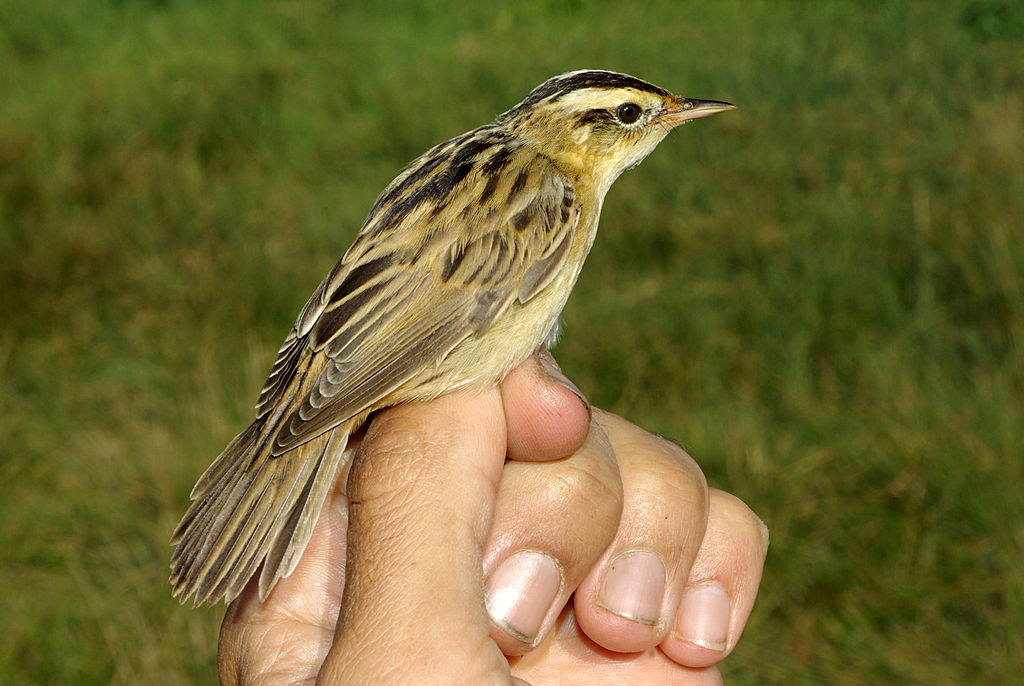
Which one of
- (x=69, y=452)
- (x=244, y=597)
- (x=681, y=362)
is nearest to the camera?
(x=244, y=597)

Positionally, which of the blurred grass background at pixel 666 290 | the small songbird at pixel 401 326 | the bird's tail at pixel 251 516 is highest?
the small songbird at pixel 401 326

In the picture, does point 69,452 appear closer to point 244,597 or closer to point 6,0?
point 244,597

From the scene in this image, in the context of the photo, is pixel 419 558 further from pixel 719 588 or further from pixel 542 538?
pixel 719 588

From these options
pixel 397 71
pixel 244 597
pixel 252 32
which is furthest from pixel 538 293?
pixel 252 32

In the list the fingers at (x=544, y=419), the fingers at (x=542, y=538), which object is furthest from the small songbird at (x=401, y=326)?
the fingers at (x=542, y=538)

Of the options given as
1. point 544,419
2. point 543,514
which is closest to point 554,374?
point 544,419

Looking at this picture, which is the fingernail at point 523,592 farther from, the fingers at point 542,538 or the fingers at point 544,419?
the fingers at point 544,419

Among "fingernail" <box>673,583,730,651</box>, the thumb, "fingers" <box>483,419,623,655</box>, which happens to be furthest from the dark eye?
"fingernail" <box>673,583,730,651</box>
